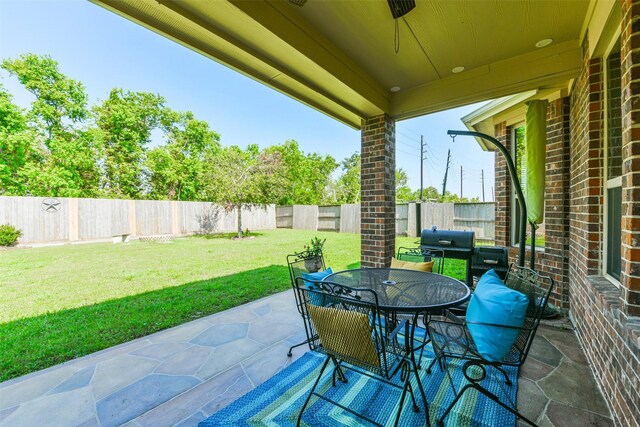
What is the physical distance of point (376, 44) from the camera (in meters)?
2.58

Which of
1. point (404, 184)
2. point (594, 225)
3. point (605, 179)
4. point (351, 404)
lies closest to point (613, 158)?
point (605, 179)

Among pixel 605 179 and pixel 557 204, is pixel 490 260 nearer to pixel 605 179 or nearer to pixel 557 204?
pixel 557 204

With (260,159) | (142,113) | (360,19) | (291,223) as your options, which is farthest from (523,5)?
(142,113)

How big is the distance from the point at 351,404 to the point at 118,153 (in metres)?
18.8

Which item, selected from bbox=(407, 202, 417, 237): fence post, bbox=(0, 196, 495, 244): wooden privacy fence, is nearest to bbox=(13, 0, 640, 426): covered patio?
bbox=(0, 196, 495, 244): wooden privacy fence

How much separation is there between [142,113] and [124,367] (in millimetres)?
19201

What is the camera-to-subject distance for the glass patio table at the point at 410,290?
167cm

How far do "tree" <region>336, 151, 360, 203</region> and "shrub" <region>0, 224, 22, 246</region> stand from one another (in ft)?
56.4

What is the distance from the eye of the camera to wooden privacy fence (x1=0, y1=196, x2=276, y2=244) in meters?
8.27

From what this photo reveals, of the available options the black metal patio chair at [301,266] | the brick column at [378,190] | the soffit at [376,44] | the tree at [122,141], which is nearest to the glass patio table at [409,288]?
the black metal patio chair at [301,266]

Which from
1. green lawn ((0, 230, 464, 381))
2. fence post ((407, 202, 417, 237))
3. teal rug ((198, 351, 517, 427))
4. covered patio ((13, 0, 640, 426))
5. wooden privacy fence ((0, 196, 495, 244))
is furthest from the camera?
fence post ((407, 202, 417, 237))

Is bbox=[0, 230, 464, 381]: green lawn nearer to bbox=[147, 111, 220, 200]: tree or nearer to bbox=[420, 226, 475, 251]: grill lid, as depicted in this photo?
bbox=[420, 226, 475, 251]: grill lid

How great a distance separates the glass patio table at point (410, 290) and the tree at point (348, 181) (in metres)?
Answer: 18.3

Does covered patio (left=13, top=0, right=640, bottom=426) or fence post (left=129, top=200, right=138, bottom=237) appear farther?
fence post (left=129, top=200, right=138, bottom=237)
